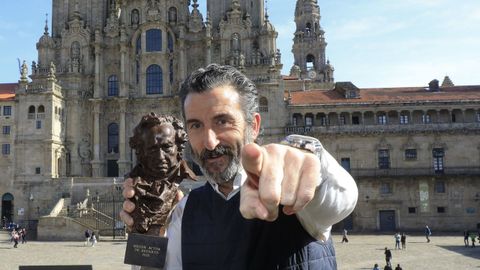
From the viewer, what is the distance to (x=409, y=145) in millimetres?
43188

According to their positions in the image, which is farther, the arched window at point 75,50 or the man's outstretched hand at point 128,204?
the arched window at point 75,50

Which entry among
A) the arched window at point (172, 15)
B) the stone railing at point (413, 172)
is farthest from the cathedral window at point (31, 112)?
the stone railing at point (413, 172)

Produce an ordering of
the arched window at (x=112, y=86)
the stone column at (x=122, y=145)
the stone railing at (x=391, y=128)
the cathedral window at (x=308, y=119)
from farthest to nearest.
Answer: the arched window at (x=112, y=86), the stone column at (x=122, y=145), the cathedral window at (x=308, y=119), the stone railing at (x=391, y=128)

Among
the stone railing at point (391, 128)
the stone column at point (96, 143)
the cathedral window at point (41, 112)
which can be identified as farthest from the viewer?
the stone column at point (96, 143)

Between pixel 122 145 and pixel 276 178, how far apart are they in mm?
47435

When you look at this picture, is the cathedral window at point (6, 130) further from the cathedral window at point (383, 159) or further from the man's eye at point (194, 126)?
the man's eye at point (194, 126)

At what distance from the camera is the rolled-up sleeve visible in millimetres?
1926

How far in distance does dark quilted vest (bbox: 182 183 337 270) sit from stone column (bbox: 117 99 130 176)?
1753 inches

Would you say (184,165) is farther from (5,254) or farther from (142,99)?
(142,99)

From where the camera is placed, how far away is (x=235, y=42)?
48.7 metres

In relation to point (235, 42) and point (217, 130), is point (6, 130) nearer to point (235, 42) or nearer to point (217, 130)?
point (235, 42)

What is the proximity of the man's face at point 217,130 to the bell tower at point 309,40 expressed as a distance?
74.0 metres

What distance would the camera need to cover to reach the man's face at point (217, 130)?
2756 mm

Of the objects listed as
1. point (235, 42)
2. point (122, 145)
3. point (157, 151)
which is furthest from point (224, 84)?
point (235, 42)
